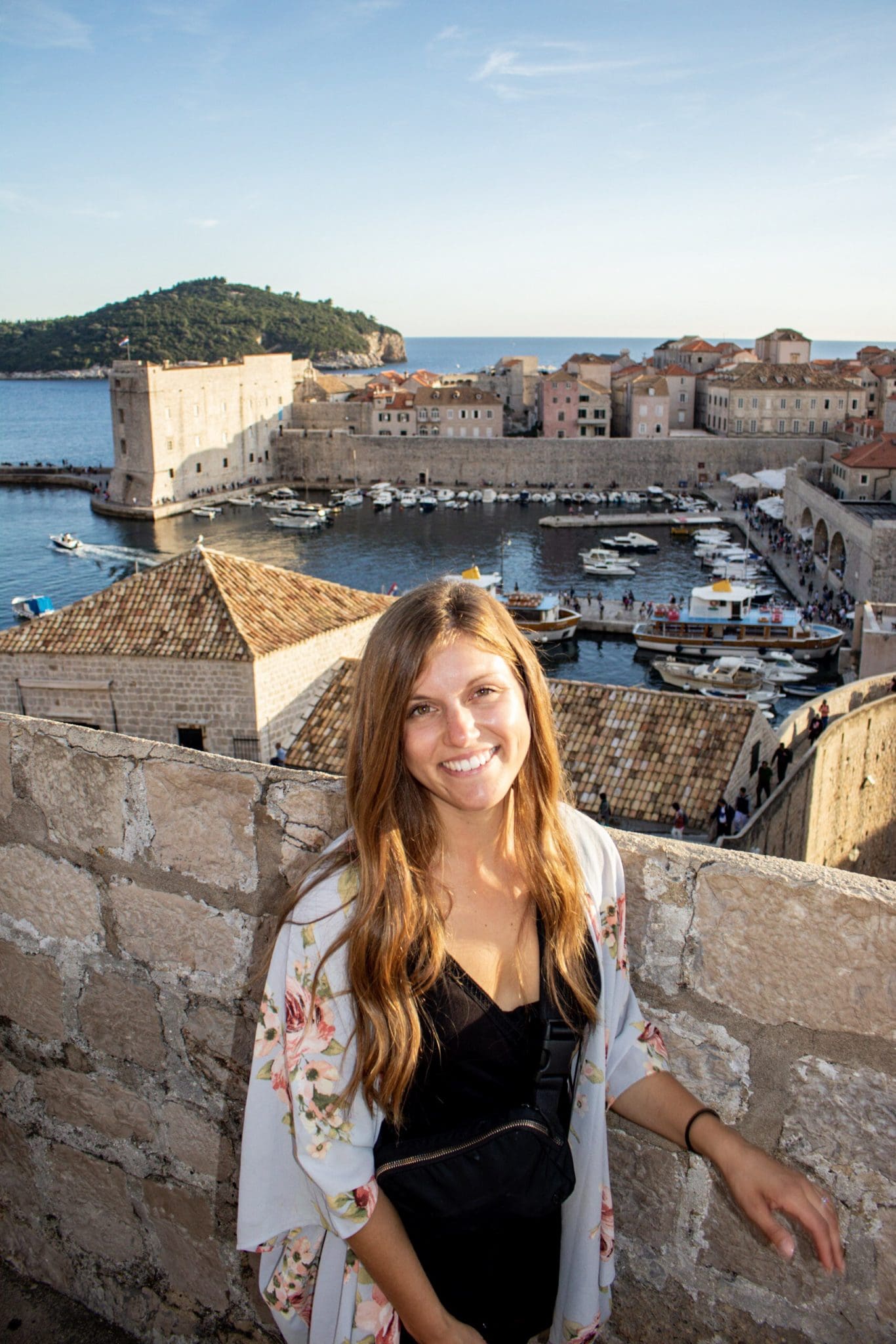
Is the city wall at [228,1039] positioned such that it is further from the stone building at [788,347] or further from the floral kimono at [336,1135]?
the stone building at [788,347]

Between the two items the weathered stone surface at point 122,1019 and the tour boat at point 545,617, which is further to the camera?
the tour boat at point 545,617

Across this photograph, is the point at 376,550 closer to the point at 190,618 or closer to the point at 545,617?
the point at 545,617

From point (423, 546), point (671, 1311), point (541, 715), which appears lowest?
point (423, 546)

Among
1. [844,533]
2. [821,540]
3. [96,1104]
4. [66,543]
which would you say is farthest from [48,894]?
[66,543]

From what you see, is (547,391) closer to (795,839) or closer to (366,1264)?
(795,839)

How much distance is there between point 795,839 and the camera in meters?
8.88

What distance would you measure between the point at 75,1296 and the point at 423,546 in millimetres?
40385

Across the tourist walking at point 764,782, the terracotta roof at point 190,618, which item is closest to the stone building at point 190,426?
the terracotta roof at point 190,618

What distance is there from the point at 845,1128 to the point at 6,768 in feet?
4.58

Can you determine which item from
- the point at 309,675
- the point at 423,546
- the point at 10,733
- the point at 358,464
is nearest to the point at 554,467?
the point at 358,464

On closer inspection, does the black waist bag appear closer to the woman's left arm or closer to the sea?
the woman's left arm

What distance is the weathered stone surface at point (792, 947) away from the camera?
1.27 m

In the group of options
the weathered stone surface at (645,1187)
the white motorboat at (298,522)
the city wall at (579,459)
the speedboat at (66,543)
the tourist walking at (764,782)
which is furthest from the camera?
the city wall at (579,459)

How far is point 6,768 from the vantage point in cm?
183
